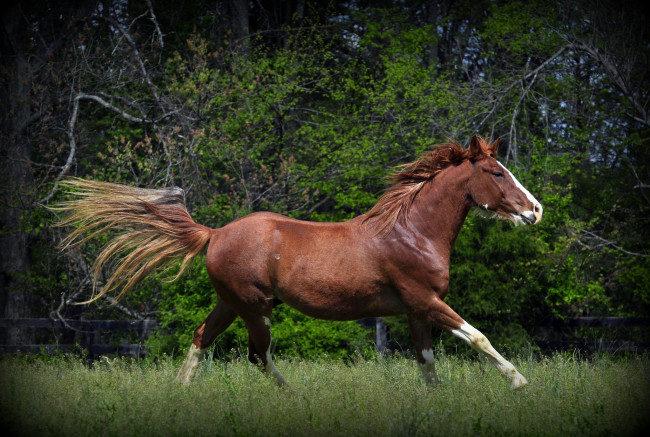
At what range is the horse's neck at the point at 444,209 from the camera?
6.16m

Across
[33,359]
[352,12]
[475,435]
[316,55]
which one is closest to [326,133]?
[316,55]

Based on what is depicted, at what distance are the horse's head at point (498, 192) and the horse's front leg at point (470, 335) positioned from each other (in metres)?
0.98

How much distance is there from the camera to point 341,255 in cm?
609

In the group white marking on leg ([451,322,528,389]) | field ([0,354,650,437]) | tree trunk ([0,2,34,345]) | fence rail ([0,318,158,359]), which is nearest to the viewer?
field ([0,354,650,437])

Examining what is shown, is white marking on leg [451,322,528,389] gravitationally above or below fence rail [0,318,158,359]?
above

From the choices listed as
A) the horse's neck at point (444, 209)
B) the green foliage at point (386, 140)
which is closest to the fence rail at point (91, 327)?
the green foliage at point (386, 140)

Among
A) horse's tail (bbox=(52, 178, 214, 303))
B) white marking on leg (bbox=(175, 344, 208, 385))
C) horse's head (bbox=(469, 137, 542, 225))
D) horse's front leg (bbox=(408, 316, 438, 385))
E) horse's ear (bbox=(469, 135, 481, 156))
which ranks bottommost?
white marking on leg (bbox=(175, 344, 208, 385))

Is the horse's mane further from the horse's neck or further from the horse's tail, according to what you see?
the horse's tail

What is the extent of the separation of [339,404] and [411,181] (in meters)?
2.23

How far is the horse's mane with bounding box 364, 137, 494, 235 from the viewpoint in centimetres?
625

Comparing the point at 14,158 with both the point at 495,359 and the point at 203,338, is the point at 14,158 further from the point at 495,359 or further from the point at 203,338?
the point at 495,359

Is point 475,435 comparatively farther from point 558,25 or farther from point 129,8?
point 129,8

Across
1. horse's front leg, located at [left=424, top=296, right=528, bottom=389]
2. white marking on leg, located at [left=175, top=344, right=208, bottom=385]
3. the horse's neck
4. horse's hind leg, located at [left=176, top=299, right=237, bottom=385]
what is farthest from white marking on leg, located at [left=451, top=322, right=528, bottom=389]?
white marking on leg, located at [left=175, top=344, right=208, bottom=385]

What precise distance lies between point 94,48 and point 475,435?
41.2 feet
